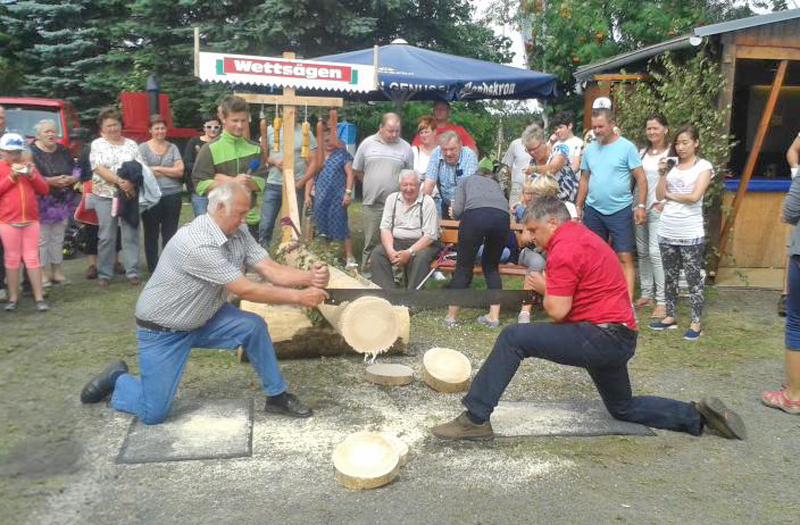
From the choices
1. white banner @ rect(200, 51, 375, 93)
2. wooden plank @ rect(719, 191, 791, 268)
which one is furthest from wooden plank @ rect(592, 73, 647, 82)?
white banner @ rect(200, 51, 375, 93)

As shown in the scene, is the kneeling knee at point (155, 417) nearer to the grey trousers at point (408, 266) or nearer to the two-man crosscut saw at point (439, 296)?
the two-man crosscut saw at point (439, 296)

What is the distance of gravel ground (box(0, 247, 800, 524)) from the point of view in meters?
3.69

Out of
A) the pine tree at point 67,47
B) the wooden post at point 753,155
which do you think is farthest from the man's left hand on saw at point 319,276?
the pine tree at point 67,47

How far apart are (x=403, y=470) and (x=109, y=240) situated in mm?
5482

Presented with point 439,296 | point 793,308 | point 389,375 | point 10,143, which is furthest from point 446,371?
point 10,143

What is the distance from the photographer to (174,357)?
176 inches

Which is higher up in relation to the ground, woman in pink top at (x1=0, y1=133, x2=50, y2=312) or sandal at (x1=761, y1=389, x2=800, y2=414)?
woman in pink top at (x1=0, y1=133, x2=50, y2=312)

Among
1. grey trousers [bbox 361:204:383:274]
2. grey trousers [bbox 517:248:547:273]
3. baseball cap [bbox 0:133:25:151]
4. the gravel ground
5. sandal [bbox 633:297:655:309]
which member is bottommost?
the gravel ground

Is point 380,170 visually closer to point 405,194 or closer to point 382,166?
point 382,166

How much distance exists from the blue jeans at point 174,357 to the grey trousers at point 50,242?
12.8 ft

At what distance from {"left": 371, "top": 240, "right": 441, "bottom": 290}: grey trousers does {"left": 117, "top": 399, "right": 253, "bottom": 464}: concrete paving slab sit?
2559 millimetres

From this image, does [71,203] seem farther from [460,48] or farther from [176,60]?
[460,48]

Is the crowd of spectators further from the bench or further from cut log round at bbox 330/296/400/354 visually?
cut log round at bbox 330/296/400/354

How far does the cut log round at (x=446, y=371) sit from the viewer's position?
17.7 ft
